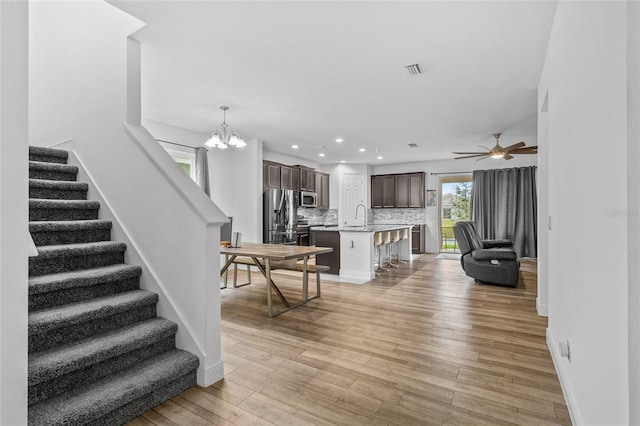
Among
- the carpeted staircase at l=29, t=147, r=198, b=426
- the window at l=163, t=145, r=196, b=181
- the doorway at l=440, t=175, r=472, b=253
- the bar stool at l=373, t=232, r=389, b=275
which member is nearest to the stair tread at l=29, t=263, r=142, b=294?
the carpeted staircase at l=29, t=147, r=198, b=426

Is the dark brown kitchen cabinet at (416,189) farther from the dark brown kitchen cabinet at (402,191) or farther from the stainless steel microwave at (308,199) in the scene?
the stainless steel microwave at (308,199)

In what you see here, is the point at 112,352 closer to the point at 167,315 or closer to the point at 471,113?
the point at 167,315

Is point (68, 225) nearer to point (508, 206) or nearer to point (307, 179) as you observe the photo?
point (307, 179)

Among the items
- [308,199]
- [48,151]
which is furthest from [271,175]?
[48,151]

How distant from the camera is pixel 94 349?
1854mm

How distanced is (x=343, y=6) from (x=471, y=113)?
3160mm

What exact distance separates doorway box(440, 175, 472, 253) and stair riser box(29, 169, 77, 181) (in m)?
8.23

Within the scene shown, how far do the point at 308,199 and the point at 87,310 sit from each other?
6.22 m

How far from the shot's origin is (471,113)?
476cm

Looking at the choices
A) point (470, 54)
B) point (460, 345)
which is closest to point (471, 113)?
point (470, 54)

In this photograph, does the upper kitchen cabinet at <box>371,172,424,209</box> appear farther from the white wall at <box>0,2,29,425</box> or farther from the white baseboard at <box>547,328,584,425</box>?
the white wall at <box>0,2,29,425</box>

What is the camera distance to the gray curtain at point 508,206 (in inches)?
299

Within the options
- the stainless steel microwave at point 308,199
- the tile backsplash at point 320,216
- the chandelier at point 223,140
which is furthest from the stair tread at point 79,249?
the tile backsplash at point 320,216

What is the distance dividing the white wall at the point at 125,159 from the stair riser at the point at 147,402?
0.10 metres
